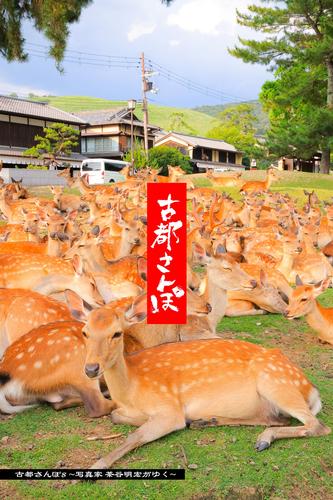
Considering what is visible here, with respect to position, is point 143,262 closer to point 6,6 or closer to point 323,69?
point 6,6

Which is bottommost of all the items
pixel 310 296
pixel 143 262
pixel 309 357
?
pixel 309 357

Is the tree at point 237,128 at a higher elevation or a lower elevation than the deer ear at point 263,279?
higher

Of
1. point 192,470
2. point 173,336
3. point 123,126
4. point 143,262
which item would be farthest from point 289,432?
point 123,126

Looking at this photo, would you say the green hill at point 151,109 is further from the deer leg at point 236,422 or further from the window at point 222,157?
the deer leg at point 236,422

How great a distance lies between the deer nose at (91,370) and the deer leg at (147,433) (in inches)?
15.8

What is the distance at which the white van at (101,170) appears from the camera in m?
27.3

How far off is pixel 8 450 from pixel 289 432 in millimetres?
1491

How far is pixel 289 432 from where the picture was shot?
10.7ft

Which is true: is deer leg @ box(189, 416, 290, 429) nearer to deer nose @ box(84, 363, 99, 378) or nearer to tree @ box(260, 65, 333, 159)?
deer nose @ box(84, 363, 99, 378)

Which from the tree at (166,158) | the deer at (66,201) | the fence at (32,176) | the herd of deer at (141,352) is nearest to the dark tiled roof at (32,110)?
the tree at (166,158)

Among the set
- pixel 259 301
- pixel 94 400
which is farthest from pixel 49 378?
pixel 259 301

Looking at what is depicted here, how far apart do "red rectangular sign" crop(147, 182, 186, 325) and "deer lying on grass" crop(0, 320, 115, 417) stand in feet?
1.75

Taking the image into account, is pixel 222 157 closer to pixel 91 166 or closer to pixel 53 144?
pixel 53 144

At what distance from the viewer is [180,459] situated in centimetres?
309
